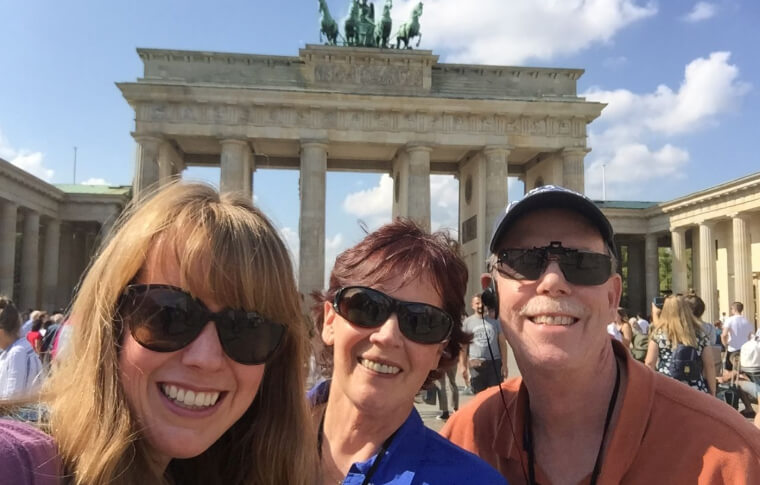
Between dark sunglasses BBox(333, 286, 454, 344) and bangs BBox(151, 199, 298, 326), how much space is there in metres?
0.40

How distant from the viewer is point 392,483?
1.86 m

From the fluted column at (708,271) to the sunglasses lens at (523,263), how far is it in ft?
129

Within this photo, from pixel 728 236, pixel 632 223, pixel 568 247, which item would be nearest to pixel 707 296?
pixel 728 236

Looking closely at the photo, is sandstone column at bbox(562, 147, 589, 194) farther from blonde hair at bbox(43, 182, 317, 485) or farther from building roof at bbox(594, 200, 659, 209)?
blonde hair at bbox(43, 182, 317, 485)

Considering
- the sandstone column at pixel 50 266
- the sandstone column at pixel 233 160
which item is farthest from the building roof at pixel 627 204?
the sandstone column at pixel 50 266

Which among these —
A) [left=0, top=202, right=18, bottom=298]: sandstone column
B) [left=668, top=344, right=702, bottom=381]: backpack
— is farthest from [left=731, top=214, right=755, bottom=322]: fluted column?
[left=0, top=202, right=18, bottom=298]: sandstone column

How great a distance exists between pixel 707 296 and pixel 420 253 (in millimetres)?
39593

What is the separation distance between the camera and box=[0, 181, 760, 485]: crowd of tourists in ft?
5.26

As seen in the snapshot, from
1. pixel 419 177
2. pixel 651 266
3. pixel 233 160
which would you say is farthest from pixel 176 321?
pixel 651 266

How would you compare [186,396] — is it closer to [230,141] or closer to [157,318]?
[157,318]

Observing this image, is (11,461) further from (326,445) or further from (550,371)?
(550,371)

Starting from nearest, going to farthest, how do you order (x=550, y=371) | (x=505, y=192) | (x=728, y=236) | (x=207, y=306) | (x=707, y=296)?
(x=207, y=306) → (x=550, y=371) → (x=505, y=192) → (x=707, y=296) → (x=728, y=236)

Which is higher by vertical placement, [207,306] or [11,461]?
[207,306]

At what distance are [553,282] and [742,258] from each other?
37789mm
